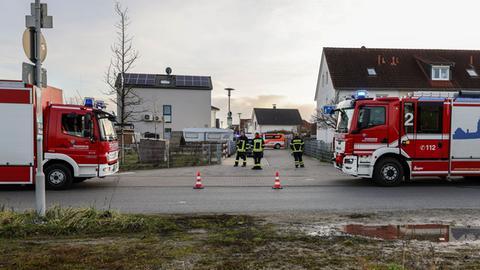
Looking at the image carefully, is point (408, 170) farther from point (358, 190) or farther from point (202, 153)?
point (202, 153)

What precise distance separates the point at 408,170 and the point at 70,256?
1090 cm

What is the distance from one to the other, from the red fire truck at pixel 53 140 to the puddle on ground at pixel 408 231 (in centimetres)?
786

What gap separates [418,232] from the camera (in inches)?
270

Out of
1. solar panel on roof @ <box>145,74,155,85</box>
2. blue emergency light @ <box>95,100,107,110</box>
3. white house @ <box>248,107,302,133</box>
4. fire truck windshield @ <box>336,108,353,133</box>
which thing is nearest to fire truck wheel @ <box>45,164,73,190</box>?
blue emergency light @ <box>95,100,107,110</box>

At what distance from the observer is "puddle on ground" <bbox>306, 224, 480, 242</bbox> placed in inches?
255

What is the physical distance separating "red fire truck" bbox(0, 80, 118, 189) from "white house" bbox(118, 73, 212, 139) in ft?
95.7

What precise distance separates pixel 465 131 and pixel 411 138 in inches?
71.5

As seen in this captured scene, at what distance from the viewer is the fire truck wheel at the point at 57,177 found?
12189 mm

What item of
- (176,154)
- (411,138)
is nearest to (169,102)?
(176,154)

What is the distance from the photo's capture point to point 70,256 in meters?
5.18

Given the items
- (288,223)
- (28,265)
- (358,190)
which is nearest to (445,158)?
(358,190)

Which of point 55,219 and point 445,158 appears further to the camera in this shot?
point 445,158

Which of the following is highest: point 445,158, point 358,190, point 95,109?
point 95,109

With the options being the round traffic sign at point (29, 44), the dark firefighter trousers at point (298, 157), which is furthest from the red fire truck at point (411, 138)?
the round traffic sign at point (29, 44)
